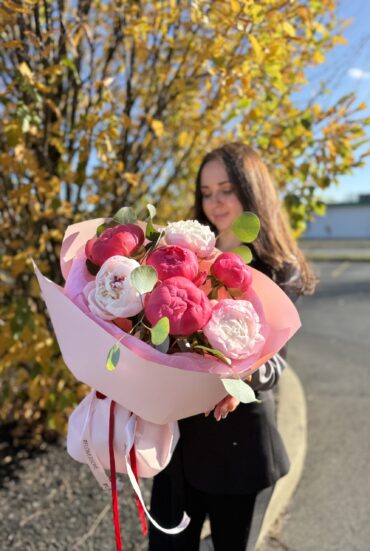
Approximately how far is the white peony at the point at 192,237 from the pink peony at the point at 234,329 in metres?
0.16

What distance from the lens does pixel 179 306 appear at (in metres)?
1.06

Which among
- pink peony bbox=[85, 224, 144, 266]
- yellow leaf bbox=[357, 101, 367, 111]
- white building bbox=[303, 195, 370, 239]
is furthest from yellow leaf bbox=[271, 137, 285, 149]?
white building bbox=[303, 195, 370, 239]

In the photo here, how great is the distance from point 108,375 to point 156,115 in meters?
1.78

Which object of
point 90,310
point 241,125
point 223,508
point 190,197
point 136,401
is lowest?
point 223,508

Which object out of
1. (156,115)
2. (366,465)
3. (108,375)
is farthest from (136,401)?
(366,465)

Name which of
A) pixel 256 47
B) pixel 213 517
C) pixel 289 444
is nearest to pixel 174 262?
pixel 213 517

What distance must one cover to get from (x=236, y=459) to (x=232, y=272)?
2.32ft

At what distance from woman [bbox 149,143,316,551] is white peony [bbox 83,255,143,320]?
1.36ft

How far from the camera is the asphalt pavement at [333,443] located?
7.97 ft

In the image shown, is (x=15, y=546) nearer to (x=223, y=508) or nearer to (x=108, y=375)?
(x=223, y=508)

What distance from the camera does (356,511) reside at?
2586 millimetres

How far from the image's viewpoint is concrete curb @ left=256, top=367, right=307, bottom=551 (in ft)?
8.16

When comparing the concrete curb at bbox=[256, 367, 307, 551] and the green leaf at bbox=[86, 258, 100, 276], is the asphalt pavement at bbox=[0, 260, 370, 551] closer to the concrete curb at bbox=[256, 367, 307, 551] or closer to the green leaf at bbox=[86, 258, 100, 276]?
the concrete curb at bbox=[256, 367, 307, 551]

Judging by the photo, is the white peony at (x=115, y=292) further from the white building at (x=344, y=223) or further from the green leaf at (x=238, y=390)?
the white building at (x=344, y=223)
